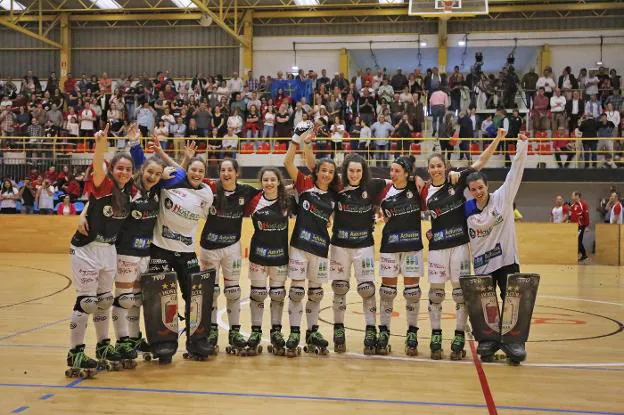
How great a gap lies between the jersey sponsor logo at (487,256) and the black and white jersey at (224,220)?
2.67 m

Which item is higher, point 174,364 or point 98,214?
point 98,214

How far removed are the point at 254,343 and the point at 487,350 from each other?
2551 mm

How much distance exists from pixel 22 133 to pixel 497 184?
17.5 meters

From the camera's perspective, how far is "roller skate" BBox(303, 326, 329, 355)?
756 cm

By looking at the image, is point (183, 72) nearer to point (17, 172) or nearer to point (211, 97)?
point (211, 97)

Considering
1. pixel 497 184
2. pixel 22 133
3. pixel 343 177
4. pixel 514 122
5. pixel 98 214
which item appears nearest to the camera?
pixel 98 214

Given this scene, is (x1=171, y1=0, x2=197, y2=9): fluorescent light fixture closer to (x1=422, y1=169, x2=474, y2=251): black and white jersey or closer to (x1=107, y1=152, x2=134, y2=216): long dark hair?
(x1=107, y1=152, x2=134, y2=216): long dark hair

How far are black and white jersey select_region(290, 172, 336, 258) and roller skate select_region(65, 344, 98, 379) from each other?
2461 mm

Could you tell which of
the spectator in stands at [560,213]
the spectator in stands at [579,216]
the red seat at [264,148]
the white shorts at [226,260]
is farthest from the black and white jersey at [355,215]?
the red seat at [264,148]

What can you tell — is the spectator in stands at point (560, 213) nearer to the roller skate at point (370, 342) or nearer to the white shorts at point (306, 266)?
the roller skate at point (370, 342)

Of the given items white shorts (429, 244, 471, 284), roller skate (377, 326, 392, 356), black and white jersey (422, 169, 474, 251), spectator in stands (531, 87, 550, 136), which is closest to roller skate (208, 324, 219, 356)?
roller skate (377, 326, 392, 356)

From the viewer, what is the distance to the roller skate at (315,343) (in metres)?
7.56

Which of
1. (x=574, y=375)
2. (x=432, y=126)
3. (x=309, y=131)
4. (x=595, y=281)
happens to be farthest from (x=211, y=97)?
(x=574, y=375)

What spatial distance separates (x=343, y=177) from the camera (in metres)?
7.70
